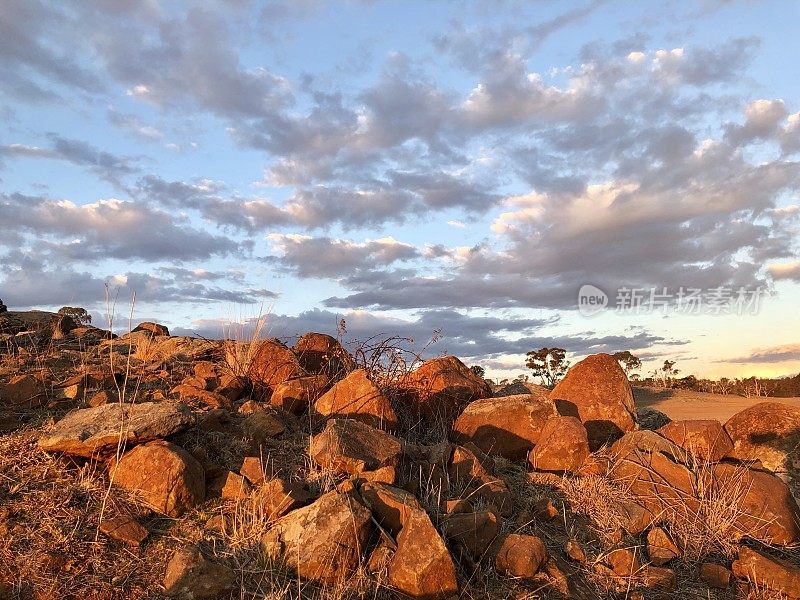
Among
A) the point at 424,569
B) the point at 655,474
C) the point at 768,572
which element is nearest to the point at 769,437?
the point at 655,474

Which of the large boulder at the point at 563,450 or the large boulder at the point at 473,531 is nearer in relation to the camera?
the large boulder at the point at 473,531

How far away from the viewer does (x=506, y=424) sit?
7180mm

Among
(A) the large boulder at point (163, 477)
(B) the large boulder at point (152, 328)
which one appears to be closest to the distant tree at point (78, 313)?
(B) the large boulder at point (152, 328)

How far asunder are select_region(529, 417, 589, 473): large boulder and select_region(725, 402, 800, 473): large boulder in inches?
→ 81.6

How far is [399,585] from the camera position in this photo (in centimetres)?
443

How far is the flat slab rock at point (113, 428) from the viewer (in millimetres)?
5539

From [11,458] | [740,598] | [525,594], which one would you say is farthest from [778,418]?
[11,458]

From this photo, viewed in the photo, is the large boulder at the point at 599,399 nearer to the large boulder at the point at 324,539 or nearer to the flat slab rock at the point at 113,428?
the large boulder at the point at 324,539

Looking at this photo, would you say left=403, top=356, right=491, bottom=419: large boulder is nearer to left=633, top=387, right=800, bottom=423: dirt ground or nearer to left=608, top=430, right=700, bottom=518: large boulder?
left=608, top=430, right=700, bottom=518: large boulder

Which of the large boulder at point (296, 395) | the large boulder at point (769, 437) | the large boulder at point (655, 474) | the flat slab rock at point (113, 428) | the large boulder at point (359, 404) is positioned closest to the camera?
the flat slab rock at point (113, 428)

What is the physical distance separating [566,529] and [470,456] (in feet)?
3.28

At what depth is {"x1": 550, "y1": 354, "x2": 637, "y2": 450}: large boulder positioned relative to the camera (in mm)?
7816

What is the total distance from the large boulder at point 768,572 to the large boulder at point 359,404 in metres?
3.29

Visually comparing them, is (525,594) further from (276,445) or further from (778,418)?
(778,418)
